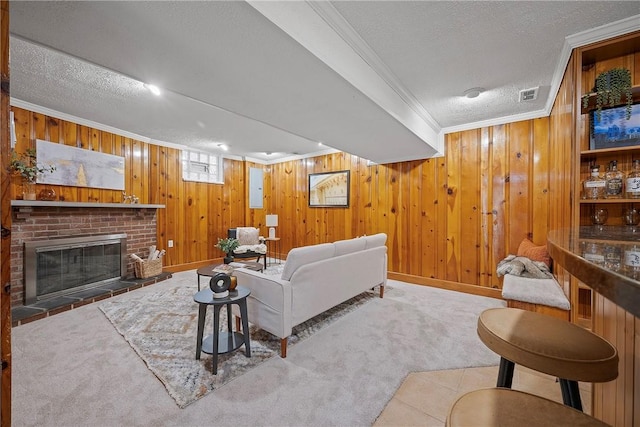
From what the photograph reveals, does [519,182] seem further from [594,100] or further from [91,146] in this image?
[91,146]

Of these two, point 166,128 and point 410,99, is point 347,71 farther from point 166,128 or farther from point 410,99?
point 166,128

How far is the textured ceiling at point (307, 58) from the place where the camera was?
135 cm

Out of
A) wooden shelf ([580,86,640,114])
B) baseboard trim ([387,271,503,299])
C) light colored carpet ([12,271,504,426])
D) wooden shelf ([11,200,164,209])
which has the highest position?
wooden shelf ([580,86,640,114])

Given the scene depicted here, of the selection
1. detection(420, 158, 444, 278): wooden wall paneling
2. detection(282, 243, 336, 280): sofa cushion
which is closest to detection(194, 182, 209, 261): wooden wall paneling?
detection(282, 243, 336, 280): sofa cushion

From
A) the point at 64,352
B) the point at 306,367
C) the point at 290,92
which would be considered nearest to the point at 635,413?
the point at 306,367

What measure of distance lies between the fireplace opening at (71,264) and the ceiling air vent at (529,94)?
5368mm

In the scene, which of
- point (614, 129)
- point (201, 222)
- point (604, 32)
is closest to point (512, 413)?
point (614, 129)

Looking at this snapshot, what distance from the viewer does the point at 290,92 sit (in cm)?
204

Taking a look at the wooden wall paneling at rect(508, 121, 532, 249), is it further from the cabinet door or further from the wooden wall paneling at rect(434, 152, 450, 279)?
the cabinet door

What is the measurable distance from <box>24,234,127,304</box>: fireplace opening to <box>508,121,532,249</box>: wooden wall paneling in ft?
17.8

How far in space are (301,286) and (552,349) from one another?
166 centimetres

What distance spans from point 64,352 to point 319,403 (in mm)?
2116

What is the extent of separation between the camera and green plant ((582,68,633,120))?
5.85 feet

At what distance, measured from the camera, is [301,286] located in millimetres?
2232
